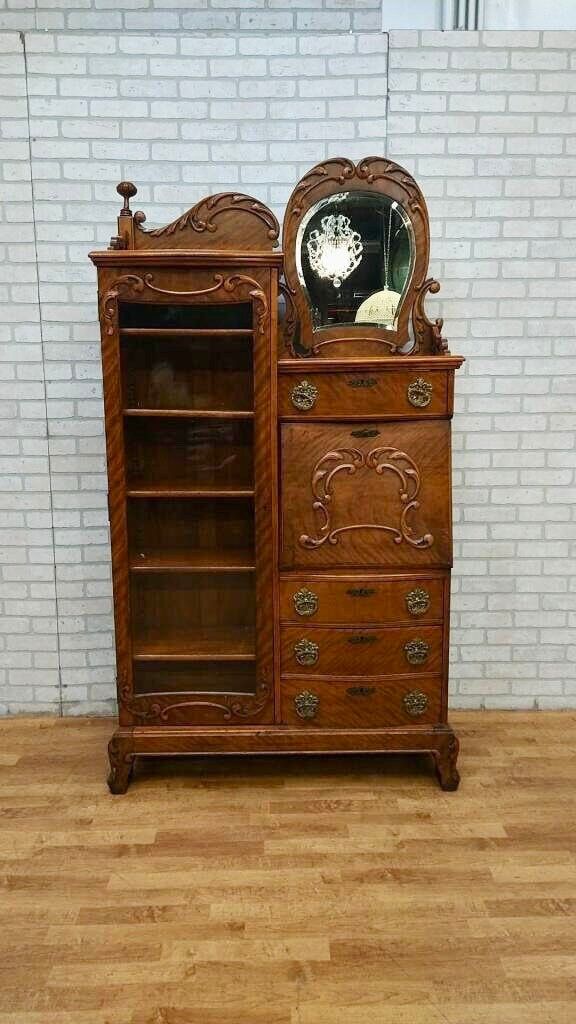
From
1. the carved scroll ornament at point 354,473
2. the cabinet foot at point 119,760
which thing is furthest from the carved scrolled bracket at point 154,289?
the cabinet foot at point 119,760

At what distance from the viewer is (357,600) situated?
2.62 meters

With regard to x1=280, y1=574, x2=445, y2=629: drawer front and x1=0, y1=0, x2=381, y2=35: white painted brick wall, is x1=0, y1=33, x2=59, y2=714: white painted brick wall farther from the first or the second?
x1=280, y1=574, x2=445, y2=629: drawer front

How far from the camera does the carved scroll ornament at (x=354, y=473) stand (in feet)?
8.32

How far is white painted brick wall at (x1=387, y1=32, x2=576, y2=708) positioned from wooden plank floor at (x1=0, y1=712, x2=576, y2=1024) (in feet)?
1.44

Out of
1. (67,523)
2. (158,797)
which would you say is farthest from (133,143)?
(158,797)

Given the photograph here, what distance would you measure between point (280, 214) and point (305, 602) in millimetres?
1444

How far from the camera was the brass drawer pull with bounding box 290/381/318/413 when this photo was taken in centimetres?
251

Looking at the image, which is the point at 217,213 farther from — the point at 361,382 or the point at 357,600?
the point at 357,600

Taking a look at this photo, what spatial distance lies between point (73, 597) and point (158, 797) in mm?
910

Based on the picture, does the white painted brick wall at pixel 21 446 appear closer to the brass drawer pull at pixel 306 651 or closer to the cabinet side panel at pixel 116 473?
the cabinet side panel at pixel 116 473

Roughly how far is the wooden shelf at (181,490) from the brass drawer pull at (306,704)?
0.69m

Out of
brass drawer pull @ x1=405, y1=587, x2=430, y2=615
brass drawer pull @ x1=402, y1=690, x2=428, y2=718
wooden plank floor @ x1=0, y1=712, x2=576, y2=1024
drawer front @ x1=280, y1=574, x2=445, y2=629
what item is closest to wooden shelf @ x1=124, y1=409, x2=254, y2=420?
drawer front @ x1=280, y1=574, x2=445, y2=629

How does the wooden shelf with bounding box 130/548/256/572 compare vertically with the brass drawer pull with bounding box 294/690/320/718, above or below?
above

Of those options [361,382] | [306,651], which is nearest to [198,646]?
[306,651]
